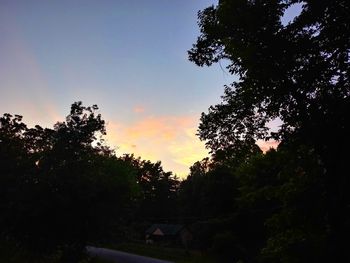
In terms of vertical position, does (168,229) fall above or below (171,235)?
above

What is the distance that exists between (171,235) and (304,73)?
87.7 m

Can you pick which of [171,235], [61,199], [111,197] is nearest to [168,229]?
[171,235]

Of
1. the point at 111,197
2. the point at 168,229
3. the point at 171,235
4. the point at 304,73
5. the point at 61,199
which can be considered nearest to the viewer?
the point at 304,73

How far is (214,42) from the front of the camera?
13.5m

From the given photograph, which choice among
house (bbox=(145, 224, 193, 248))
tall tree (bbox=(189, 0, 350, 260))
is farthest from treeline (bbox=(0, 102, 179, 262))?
house (bbox=(145, 224, 193, 248))

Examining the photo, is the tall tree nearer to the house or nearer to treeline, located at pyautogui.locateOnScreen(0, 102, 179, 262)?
treeline, located at pyautogui.locateOnScreen(0, 102, 179, 262)

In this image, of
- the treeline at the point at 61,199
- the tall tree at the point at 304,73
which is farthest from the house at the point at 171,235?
the tall tree at the point at 304,73

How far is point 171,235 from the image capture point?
9475 centimetres

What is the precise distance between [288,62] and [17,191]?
77.8ft

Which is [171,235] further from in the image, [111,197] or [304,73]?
[304,73]

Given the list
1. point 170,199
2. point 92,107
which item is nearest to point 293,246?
point 92,107

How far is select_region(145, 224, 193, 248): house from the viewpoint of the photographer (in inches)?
3705

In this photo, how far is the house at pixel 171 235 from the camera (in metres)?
94.1

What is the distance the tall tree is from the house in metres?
81.9
